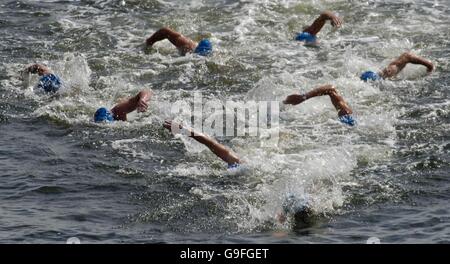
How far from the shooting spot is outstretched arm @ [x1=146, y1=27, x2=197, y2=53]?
14.8m

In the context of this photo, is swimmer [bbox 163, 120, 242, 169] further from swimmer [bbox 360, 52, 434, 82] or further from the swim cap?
swimmer [bbox 360, 52, 434, 82]

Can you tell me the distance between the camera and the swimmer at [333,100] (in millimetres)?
11867

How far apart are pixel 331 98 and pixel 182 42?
3.58m

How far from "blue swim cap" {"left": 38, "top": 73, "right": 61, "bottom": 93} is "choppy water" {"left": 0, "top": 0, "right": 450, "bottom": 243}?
15 centimetres

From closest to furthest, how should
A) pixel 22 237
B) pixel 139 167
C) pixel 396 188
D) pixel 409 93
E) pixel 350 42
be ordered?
pixel 22 237 → pixel 396 188 → pixel 139 167 → pixel 409 93 → pixel 350 42

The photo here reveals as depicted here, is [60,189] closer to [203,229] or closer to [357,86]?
[203,229]

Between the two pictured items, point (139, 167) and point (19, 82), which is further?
point (19, 82)

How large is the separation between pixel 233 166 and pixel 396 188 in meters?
1.93

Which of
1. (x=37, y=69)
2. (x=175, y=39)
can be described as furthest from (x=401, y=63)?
(x=37, y=69)

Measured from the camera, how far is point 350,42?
50.8ft

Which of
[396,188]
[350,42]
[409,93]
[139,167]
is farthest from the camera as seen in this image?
[350,42]

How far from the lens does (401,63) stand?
13578mm

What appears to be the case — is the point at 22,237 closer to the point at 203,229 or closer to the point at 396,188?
the point at 203,229

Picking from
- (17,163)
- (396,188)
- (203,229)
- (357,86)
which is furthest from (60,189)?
(357,86)
